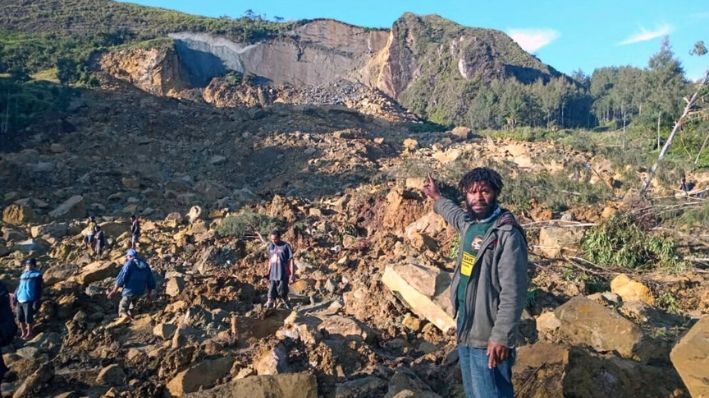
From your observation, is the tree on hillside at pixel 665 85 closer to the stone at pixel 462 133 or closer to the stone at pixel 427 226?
the stone at pixel 462 133

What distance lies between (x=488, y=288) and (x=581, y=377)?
3.81ft

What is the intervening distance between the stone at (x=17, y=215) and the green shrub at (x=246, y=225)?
14.2ft

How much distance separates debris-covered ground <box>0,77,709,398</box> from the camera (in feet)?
11.1

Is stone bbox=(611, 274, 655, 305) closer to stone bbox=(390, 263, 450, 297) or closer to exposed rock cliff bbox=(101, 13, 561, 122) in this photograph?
stone bbox=(390, 263, 450, 297)

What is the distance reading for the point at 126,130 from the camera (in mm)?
19719

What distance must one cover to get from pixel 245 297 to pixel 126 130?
49.9 ft

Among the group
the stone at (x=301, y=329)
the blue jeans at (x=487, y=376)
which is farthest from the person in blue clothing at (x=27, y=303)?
the blue jeans at (x=487, y=376)

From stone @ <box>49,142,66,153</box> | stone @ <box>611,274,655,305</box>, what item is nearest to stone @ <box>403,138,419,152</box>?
stone @ <box>49,142,66,153</box>

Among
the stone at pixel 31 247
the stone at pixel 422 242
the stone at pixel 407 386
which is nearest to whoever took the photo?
the stone at pixel 407 386

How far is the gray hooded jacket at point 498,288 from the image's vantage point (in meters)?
2.16

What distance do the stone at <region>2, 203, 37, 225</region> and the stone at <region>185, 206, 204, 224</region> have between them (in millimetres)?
3138

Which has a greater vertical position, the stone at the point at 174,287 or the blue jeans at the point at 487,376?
the blue jeans at the point at 487,376

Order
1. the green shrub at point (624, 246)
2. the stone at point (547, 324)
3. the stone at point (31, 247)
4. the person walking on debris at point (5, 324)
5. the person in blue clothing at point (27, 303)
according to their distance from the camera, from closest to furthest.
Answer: the person walking on debris at point (5, 324) → the stone at point (547, 324) → the person in blue clothing at point (27, 303) → the green shrub at point (624, 246) → the stone at point (31, 247)

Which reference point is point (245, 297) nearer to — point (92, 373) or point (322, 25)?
point (92, 373)
